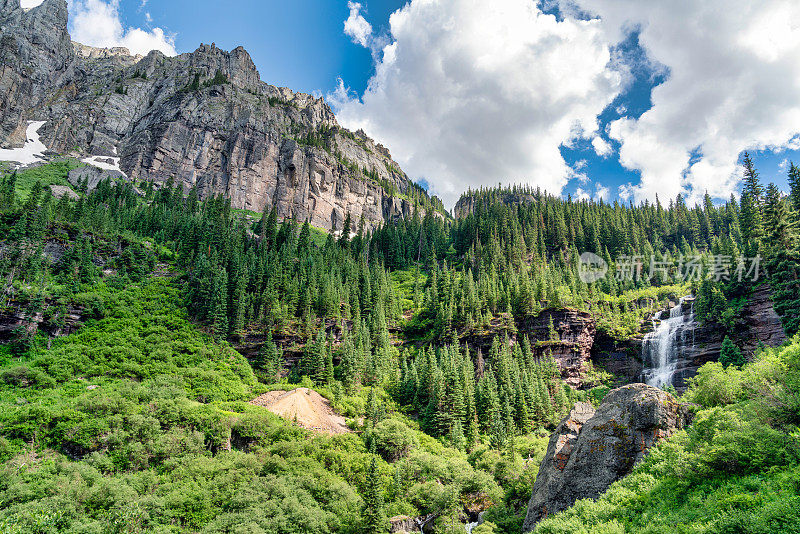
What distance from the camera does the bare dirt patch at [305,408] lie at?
64.5 meters

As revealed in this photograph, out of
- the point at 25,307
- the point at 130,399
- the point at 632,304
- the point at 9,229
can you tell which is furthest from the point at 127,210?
the point at 632,304

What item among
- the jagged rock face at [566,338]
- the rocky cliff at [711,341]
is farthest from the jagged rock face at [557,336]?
the rocky cliff at [711,341]

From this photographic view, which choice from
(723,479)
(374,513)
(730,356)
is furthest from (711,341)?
(374,513)

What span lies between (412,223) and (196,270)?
108555 millimetres

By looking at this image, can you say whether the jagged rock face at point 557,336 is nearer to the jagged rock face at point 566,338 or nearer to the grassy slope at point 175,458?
the jagged rock face at point 566,338

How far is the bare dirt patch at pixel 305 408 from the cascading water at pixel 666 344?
7083 cm

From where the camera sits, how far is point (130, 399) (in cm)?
5600

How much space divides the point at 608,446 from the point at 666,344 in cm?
7660

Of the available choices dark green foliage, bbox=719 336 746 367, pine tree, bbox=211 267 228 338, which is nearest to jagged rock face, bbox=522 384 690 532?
dark green foliage, bbox=719 336 746 367

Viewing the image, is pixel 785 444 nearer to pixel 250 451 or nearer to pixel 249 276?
pixel 250 451

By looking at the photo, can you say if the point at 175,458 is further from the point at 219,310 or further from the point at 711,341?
the point at 711,341

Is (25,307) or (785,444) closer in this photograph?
(785,444)

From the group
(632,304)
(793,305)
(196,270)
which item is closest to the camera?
(793,305)

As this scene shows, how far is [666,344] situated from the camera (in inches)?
3728
